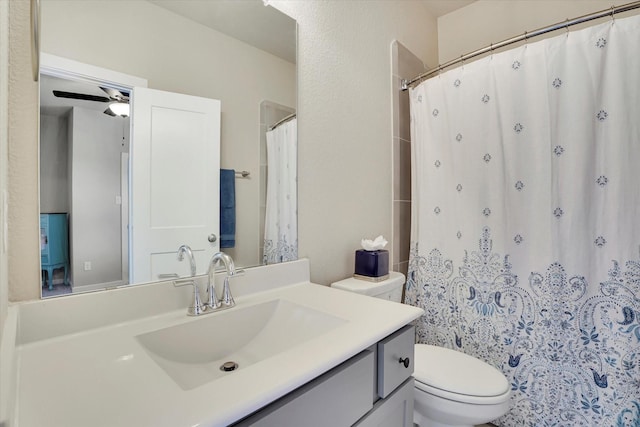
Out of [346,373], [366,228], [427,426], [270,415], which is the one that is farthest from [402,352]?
[366,228]

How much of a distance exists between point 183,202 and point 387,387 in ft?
2.69

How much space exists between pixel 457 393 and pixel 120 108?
1482mm

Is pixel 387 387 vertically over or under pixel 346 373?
under

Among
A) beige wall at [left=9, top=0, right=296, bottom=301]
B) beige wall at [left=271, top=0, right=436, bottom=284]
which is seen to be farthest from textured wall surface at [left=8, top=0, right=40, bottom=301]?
beige wall at [left=271, top=0, right=436, bottom=284]

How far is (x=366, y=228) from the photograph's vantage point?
5.31ft

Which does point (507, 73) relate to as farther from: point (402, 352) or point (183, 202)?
point (183, 202)

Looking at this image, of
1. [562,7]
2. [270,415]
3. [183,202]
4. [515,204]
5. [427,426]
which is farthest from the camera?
[562,7]

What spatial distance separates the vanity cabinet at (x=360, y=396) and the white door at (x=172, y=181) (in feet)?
1.83

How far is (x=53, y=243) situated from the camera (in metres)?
0.77

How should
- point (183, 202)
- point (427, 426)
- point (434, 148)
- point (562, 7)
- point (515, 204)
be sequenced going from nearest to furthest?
point (183, 202) → point (427, 426) → point (515, 204) → point (434, 148) → point (562, 7)

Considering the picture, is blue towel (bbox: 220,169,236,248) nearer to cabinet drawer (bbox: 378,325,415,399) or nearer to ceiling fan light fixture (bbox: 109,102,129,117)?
ceiling fan light fixture (bbox: 109,102,129,117)

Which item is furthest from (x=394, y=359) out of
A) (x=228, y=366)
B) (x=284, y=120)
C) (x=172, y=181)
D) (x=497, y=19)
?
(x=497, y=19)

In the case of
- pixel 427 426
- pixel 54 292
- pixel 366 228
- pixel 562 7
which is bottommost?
pixel 427 426

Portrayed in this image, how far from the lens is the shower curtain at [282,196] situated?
120 cm
